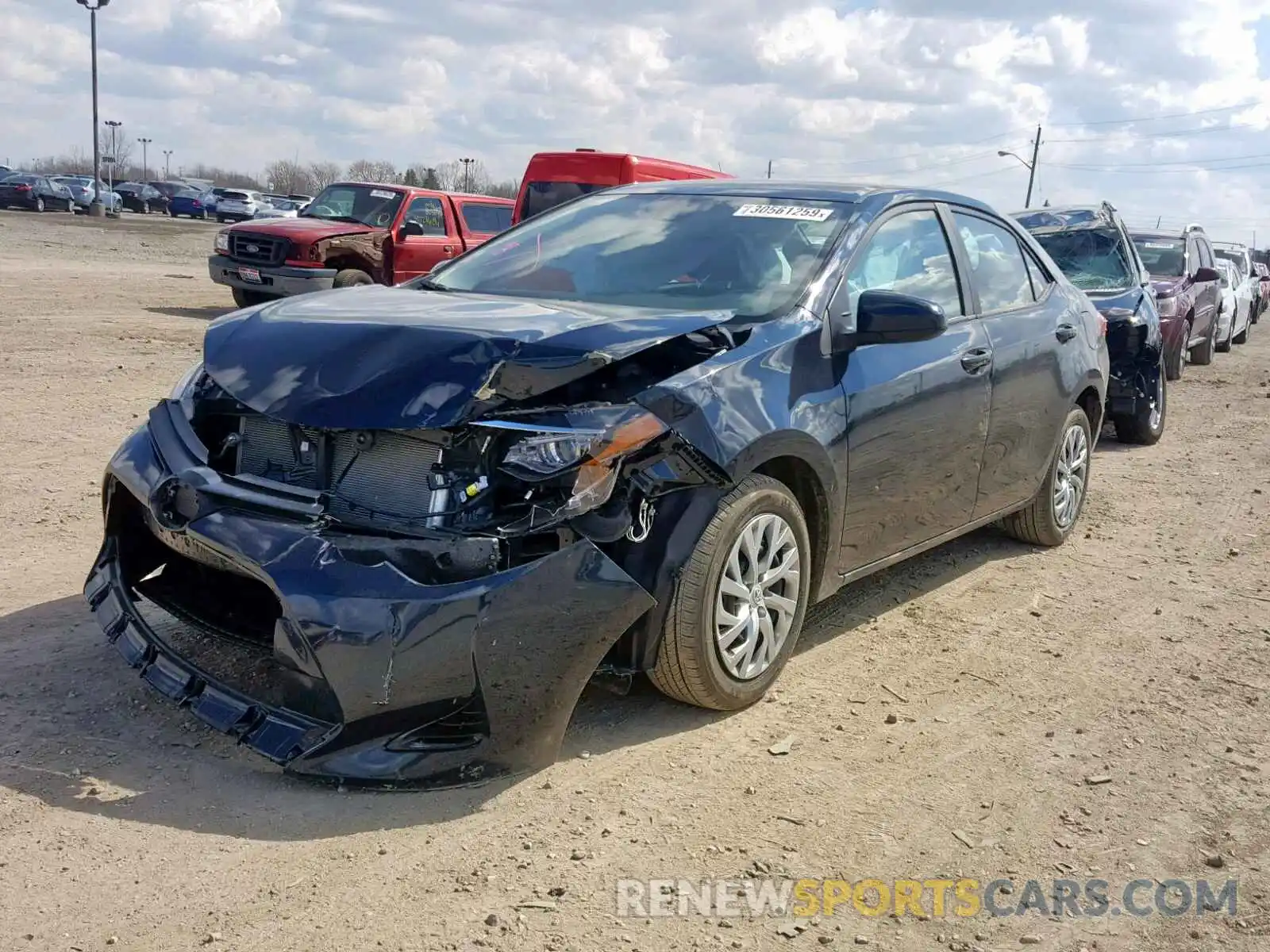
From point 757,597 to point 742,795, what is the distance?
72 cm

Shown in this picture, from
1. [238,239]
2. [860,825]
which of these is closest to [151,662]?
[860,825]

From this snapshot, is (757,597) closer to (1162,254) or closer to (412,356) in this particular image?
(412,356)

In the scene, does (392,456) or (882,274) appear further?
(882,274)

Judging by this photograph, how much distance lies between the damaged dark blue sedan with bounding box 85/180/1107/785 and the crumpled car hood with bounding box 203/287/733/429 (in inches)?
0.4

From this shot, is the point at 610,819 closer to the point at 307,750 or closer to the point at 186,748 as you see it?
the point at 307,750

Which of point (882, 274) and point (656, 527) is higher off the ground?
point (882, 274)

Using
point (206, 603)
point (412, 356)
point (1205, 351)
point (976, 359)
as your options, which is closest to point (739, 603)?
point (412, 356)

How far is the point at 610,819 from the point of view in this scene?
10.8 ft

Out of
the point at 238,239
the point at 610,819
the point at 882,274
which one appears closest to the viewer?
the point at 610,819

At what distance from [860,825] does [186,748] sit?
2003 mm

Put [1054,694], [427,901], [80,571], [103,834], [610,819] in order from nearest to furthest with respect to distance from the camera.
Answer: [427,901]
[103,834]
[610,819]
[1054,694]
[80,571]

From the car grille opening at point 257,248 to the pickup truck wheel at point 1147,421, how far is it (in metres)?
9.92

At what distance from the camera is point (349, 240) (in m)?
15.0

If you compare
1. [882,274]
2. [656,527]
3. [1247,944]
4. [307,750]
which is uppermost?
[882,274]
